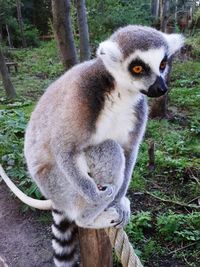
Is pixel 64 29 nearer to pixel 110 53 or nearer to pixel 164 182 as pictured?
pixel 164 182

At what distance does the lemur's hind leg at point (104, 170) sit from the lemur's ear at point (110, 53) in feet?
1.84

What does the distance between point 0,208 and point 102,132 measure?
2467mm

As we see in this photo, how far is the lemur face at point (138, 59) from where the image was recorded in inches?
88.2

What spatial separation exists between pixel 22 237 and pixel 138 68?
8.33 ft

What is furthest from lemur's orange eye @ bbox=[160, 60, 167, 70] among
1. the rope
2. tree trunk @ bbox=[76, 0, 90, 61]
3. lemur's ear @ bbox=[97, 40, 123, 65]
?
tree trunk @ bbox=[76, 0, 90, 61]

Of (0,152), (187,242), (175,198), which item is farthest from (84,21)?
(187,242)

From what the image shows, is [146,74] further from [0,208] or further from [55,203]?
[0,208]

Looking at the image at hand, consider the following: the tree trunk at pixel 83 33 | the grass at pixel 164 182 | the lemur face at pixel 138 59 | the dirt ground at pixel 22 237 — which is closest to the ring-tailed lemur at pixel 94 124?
the lemur face at pixel 138 59

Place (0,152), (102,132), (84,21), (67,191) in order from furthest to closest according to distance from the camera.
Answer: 1. (84,21)
2. (0,152)
3. (67,191)
4. (102,132)

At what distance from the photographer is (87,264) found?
2555 millimetres

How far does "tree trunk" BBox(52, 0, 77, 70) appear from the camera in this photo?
17.5ft

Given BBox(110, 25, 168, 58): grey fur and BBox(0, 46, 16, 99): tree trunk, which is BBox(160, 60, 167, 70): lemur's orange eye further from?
BBox(0, 46, 16, 99): tree trunk

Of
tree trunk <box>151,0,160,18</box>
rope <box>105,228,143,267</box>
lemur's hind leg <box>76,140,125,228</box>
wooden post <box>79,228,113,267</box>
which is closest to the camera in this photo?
rope <box>105,228,143,267</box>

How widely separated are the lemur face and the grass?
2.08m
